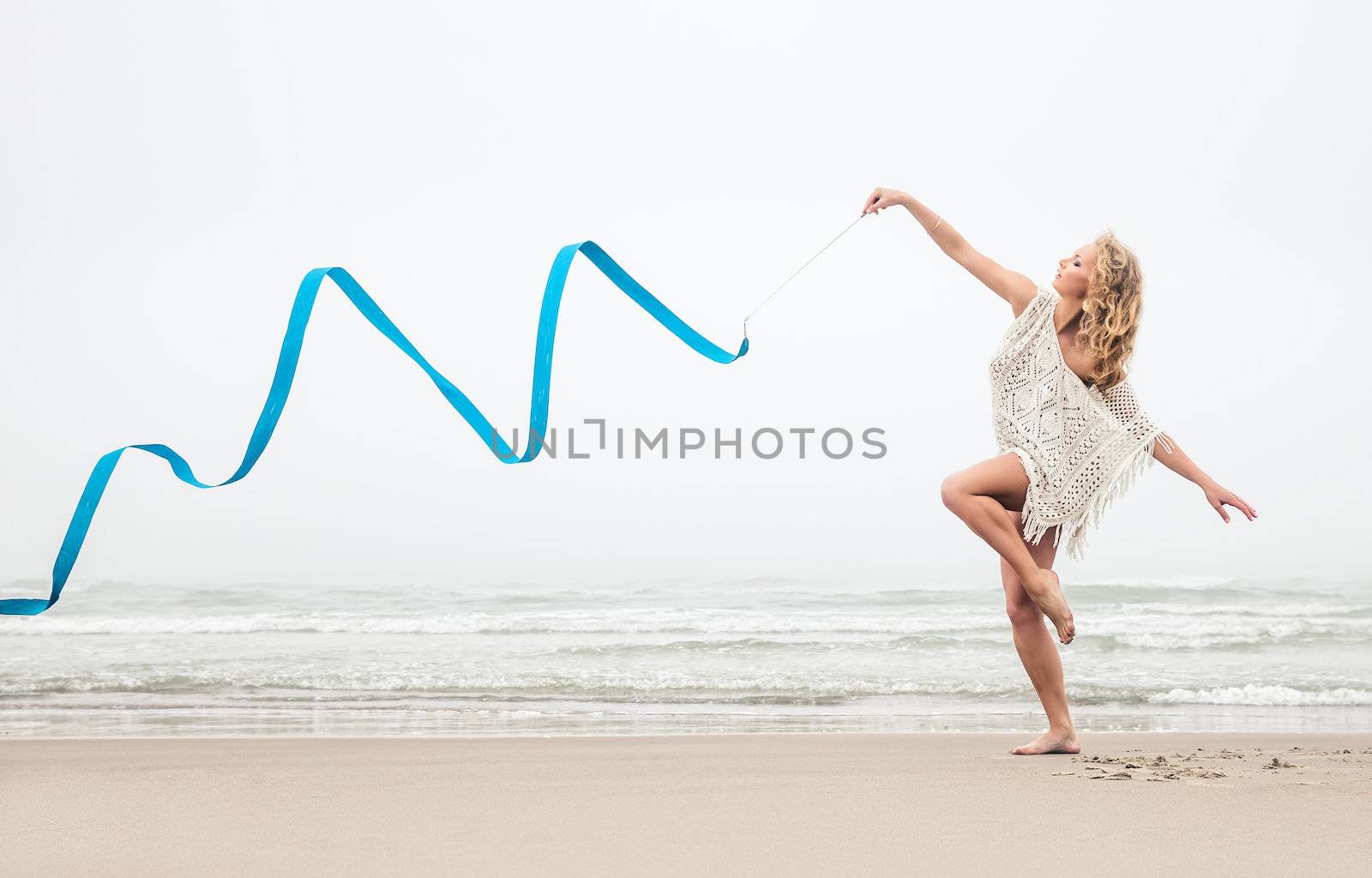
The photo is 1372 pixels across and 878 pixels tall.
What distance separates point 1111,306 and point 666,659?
499cm

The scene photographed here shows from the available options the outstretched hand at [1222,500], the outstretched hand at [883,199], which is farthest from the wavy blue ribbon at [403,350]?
the outstretched hand at [1222,500]

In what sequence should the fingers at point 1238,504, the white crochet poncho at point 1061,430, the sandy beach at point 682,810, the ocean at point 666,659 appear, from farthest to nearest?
the ocean at point 666,659 < the white crochet poncho at point 1061,430 < the fingers at point 1238,504 < the sandy beach at point 682,810

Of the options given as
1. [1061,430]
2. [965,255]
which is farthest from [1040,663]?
[965,255]

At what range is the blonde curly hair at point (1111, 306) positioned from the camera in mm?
3277

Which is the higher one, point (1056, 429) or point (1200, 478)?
point (1056, 429)

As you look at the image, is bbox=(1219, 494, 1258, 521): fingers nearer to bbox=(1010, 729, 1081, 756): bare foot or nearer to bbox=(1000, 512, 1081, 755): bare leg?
bbox=(1000, 512, 1081, 755): bare leg

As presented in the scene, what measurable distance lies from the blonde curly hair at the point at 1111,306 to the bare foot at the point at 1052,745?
102 cm

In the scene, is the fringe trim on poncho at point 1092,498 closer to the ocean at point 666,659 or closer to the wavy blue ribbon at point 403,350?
the wavy blue ribbon at point 403,350

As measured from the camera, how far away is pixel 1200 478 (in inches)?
129

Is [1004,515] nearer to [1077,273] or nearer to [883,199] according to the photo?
[1077,273]

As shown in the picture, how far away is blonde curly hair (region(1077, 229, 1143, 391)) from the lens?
3.28m

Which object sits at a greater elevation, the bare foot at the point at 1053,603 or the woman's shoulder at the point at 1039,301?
the woman's shoulder at the point at 1039,301

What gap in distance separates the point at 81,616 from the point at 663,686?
242 inches

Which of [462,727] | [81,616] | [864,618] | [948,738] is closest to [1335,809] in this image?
[948,738]
